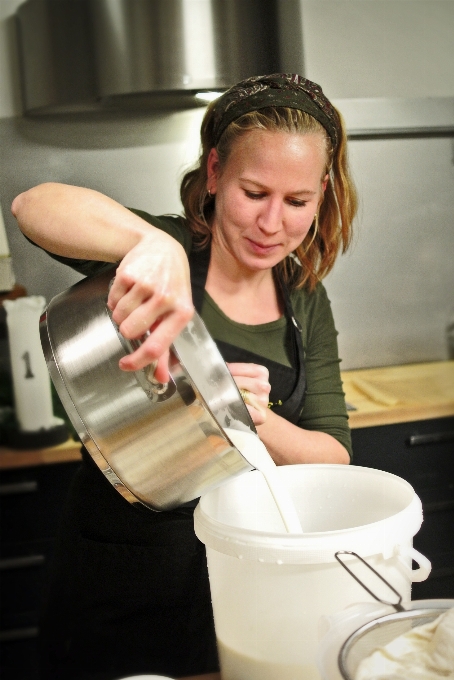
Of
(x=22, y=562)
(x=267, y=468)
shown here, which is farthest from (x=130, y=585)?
(x=267, y=468)

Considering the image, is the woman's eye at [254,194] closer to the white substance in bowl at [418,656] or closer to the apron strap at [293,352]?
the apron strap at [293,352]

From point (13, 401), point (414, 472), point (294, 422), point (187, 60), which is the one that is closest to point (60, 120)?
point (187, 60)

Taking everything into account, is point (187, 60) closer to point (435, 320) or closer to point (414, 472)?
point (435, 320)

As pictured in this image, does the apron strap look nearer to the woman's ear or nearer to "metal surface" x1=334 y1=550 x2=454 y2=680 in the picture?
the woman's ear

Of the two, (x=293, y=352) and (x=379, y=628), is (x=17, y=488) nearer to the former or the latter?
(x=293, y=352)

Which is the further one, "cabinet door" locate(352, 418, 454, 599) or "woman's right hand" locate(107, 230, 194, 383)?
"cabinet door" locate(352, 418, 454, 599)

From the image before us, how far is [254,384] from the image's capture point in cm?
94

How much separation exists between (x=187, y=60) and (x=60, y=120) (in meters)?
0.19

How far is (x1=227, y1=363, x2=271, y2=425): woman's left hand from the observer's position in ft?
3.04

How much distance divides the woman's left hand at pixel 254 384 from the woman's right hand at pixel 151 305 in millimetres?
221

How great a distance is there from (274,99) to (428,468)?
596 millimetres

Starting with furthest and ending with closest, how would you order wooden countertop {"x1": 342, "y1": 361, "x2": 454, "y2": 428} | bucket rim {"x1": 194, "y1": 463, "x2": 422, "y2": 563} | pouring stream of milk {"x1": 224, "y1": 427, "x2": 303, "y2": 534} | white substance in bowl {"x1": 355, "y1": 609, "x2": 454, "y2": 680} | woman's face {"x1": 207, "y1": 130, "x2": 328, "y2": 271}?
Result: wooden countertop {"x1": 342, "y1": 361, "x2": 454, "y2": 428}
woman's face {"x1": 207, "y1": 130, "x2": 328, "y2": 271}
pouring stream of milk {"x1": 224, "y1": 427, "x2": 303, "y2": 534}
bucket rim {"x1": 194, "y1": 463, "x2": 422, "y2": 563}
white substance in bowl {"x1": 355, "y1": 609, "x2": 454, "y2": 680}

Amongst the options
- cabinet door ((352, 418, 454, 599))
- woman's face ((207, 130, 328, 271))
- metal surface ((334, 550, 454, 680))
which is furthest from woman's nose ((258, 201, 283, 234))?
metal surface ((334, 550, 454, 680))

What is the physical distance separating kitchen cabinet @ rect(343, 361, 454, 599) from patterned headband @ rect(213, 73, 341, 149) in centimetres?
38
